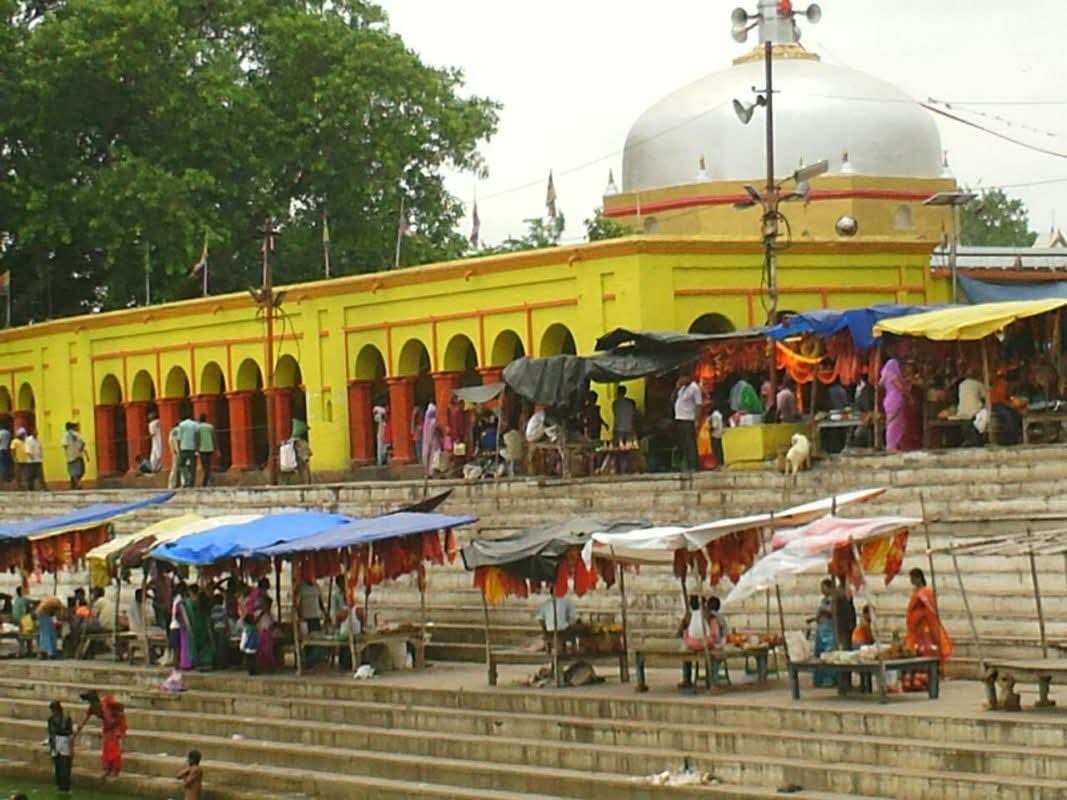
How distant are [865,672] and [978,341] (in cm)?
794

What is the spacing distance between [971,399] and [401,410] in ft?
41.1

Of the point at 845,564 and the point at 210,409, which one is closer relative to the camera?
the point at 845,564

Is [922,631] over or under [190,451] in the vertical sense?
under

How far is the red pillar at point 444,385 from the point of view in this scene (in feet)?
115

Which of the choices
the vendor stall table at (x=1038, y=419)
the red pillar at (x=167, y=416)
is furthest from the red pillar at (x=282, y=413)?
the vendor stall table at (x=1038, y=419)

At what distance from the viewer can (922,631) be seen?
18.9 metres

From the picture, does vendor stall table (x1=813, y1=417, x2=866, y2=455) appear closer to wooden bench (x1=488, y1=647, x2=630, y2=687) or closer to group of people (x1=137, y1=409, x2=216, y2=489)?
wooden bench (x1=488, y1=647, x2=630, y2=687)

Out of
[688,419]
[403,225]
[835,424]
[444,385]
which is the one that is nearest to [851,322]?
[835,424]

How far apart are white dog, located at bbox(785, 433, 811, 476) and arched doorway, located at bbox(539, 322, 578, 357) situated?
27.4 ft

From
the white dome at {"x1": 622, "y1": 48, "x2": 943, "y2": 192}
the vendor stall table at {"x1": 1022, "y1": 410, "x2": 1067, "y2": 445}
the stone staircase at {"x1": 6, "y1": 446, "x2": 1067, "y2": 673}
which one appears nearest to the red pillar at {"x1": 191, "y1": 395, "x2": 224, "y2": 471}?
the white dome at {"x1": 622, "y1": 48, "x2": 943, "y2": 192}

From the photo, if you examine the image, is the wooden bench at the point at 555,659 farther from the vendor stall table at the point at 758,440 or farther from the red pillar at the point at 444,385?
the red pillar at the point at 444,385

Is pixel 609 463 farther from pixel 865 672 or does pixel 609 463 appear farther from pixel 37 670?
pixel 865 672

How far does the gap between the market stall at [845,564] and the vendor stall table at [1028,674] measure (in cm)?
92

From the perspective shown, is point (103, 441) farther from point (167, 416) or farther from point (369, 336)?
point (369, 336)
